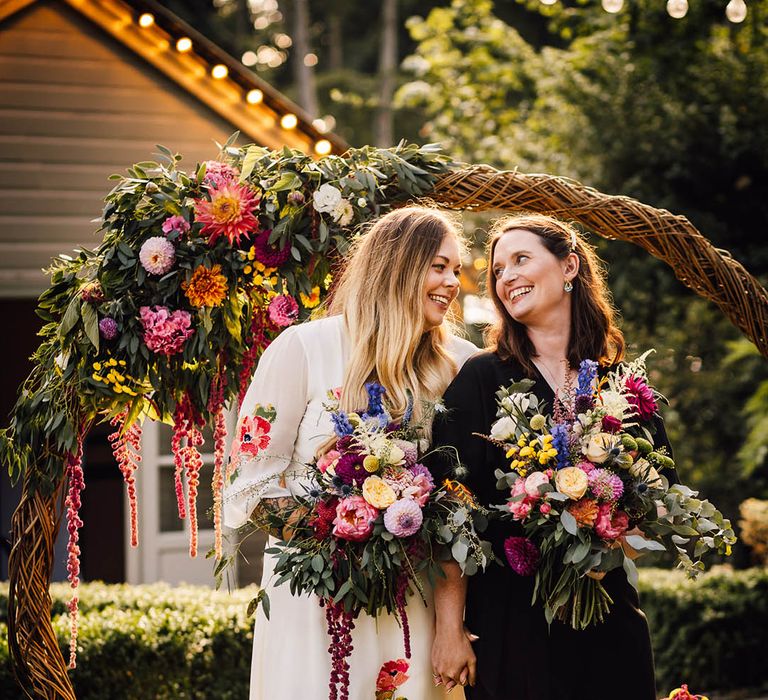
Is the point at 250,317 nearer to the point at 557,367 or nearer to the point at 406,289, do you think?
the point at 406,289

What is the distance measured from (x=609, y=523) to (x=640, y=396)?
18.4 inches

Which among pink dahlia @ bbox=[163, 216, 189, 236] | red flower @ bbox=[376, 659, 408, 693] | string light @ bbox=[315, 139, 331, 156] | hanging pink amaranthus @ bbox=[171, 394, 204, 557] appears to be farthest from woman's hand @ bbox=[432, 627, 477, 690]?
string light @ bbox=[315, 139, 331, 156]

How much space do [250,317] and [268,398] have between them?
67 cm

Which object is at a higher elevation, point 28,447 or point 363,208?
point 363,208

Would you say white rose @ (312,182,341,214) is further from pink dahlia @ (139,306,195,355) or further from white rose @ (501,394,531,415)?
white rose @ (501,394,531,415)

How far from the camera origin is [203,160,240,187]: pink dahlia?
372 cm

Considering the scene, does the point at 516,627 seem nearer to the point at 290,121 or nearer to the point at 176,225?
the point at 176,225

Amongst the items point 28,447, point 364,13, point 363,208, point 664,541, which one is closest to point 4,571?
point 28,447

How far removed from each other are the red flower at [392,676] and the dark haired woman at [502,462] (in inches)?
4.1

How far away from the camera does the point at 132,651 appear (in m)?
5.20

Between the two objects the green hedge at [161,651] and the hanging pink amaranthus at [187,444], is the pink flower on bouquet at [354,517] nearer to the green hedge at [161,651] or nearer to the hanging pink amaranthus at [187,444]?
the hanging pink amaranthus at [187,444]

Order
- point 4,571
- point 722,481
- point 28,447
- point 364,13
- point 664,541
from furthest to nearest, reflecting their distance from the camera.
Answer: point 364,13 → point 722,481 → point 4,571 → point 28,447 → point 664,541

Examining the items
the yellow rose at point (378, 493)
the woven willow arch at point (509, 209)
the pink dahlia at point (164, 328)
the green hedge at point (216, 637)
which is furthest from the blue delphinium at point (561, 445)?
the green hedge at point (216, 637)

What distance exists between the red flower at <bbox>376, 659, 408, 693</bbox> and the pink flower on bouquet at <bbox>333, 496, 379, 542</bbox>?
0.48m
